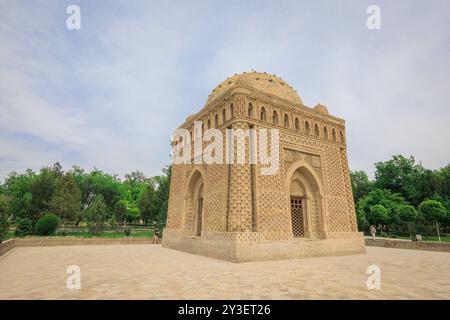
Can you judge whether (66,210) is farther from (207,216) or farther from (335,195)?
(335,195)

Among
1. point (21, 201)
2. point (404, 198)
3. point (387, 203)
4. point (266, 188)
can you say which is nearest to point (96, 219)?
point (21, 201)

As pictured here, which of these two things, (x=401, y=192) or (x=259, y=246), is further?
(x=401, y=192)

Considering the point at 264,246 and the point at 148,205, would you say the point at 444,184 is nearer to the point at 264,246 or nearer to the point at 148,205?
the point at 264,246

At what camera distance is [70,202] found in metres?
26.7

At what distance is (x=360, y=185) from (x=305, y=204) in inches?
1234

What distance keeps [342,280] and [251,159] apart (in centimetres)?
547

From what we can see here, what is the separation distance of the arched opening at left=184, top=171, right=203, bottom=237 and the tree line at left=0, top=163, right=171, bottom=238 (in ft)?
30.3

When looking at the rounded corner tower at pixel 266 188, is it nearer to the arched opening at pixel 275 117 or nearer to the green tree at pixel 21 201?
the arched opening at pixel 275 117

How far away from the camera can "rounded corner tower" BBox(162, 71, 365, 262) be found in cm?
980

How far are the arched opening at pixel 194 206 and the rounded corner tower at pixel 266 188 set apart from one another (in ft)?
0.17

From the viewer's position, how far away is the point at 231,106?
36.6ft

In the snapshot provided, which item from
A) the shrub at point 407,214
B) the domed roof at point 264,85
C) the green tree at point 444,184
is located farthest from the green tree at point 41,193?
the green tree at point 444,184

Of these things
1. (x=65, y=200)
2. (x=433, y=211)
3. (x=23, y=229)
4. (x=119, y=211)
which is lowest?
(x=23, y=229)

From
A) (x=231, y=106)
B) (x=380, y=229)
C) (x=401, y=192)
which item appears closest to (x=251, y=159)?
(x=231, y=106)
